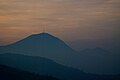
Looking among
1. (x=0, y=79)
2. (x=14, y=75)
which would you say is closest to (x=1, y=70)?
(x=14, y=75)

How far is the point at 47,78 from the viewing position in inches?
4798

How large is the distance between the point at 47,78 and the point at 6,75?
18920 mm

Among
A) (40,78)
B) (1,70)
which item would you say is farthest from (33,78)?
(1,70)

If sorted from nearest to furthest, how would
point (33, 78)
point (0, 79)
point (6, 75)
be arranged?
1. point (0, 79)
2. point (6, 75)
3. point (33, 78)

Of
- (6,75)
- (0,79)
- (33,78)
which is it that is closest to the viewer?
(0,79)

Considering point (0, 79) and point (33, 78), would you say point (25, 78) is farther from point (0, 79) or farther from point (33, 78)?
point (0, 79)

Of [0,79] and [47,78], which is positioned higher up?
[0,79]

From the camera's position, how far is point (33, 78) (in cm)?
11538

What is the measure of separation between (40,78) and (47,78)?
4.21 metres

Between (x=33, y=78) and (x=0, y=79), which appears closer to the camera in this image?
(x=0, y=79)

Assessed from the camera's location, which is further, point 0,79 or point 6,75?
point 6,75

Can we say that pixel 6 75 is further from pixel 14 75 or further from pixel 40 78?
pixel 40 78

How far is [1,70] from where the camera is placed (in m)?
114

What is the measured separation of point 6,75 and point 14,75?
4.18 metres
